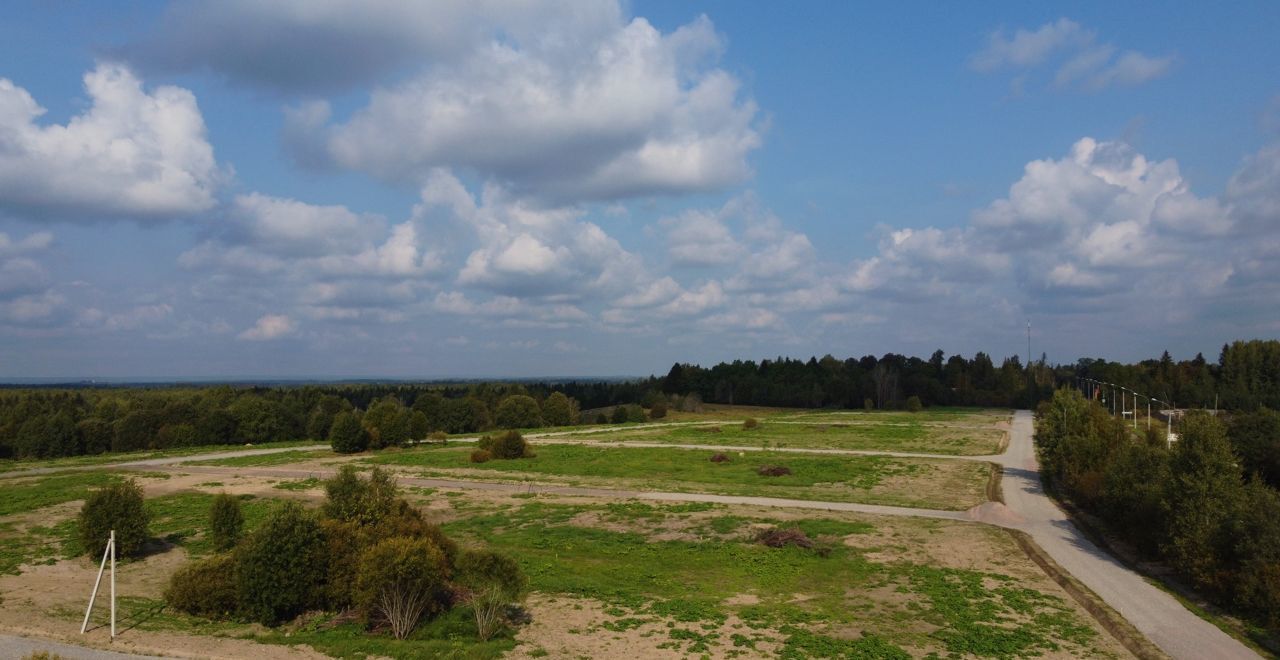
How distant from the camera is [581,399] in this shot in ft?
504

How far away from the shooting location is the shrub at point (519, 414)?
95.4 m

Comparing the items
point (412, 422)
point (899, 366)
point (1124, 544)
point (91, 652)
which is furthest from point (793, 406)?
point (91, 652)

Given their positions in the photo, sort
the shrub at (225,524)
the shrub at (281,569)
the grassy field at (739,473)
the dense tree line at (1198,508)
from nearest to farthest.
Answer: the shrub at (281,569) → the dense tree line at (1198,508) → the shrub at (225,524) → the grassy field at (739,473)

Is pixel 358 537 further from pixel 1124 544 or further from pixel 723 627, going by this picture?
pixel 1124 544

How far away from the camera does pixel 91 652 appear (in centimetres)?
1625

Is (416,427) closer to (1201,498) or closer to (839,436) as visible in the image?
(839,436)

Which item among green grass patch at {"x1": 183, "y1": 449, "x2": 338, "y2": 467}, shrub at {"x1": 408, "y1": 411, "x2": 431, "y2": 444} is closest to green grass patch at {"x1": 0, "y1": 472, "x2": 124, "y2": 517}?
green grass patch at {"x1": 183, "y1": 449, "x2": 338, "y2": 467}

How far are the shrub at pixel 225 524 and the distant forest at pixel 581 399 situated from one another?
3551cm

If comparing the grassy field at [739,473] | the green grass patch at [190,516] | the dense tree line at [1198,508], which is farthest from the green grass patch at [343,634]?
the grassy field at [739,473]

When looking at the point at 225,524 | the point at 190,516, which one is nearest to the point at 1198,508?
the point at 225,524

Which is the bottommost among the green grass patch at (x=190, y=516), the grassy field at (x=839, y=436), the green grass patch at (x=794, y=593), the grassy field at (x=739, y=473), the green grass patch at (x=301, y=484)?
the green grass patch at (x=190, y=516)

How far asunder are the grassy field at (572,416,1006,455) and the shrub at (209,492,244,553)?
149 feet

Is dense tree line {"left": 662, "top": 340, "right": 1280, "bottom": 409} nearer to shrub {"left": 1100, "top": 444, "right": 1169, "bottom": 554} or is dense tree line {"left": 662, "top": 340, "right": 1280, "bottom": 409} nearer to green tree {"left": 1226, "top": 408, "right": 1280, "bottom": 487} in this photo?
green tree {"left": 1226, "top": 408, "right": 1280, "bottom": 487}

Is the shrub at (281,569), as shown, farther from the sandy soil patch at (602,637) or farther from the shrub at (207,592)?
the sandy soil patch at (602,637)
